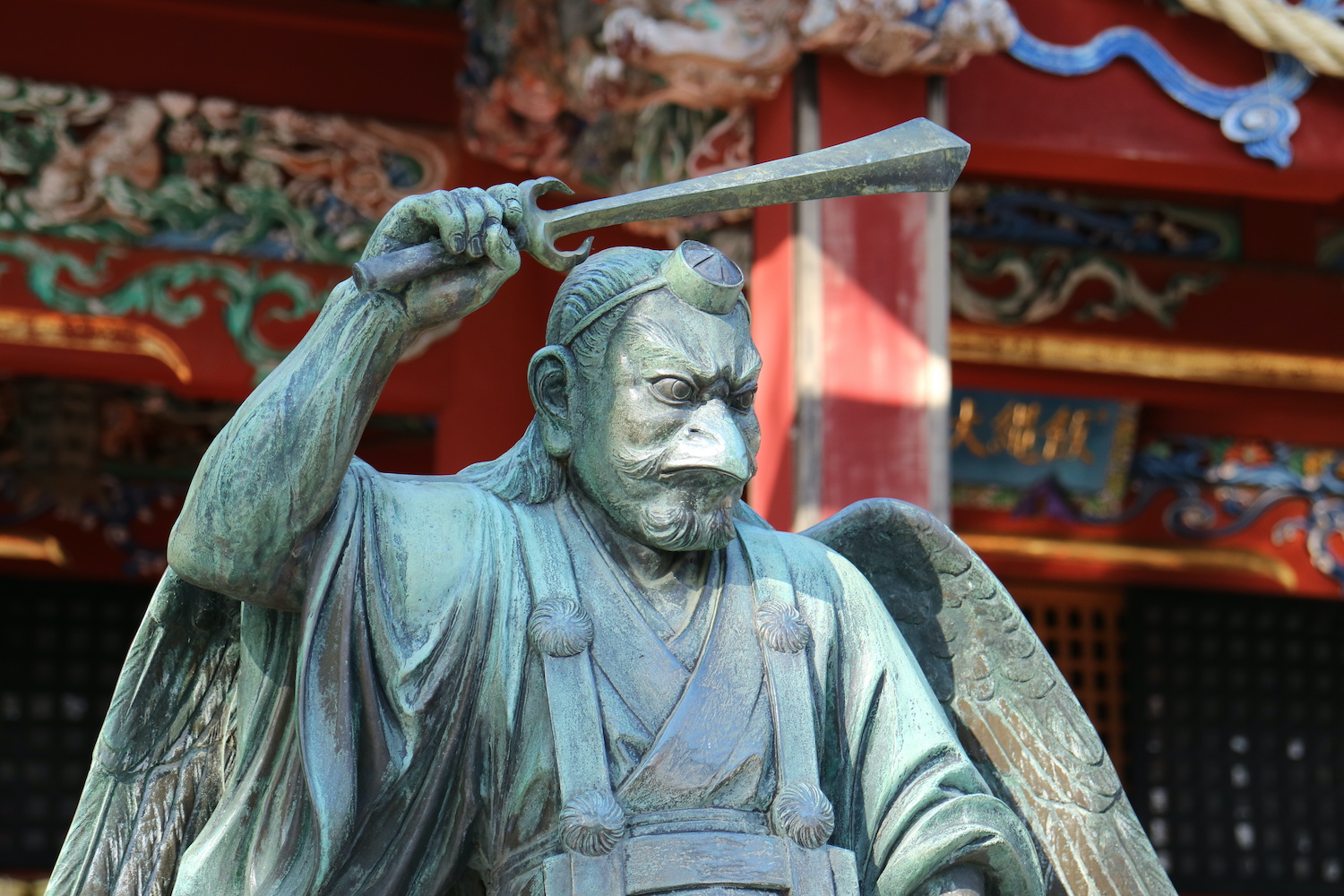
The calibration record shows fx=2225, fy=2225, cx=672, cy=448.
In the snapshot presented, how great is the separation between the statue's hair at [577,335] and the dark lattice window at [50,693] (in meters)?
4.20

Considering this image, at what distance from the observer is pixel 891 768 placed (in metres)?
2.07

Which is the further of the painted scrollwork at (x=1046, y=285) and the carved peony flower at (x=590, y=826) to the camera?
the painted scrollwork at (x=1046, y=285)

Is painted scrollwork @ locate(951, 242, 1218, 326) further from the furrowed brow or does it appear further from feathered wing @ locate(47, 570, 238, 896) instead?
feathered wing @ locate(47, 570, 238, 896)

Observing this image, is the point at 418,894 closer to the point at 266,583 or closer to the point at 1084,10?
the point at 266,583

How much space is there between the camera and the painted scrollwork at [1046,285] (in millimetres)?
5520

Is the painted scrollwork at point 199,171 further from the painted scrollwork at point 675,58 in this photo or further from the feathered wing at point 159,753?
the feathered wing at point 159,753

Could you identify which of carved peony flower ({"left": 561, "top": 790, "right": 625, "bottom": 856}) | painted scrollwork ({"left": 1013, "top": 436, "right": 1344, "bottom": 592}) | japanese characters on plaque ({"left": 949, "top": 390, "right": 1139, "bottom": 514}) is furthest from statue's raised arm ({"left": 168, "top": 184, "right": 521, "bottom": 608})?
painted scrollwork ({"left": 1013, "top": 436, "right": 1344, "bottom": 592})

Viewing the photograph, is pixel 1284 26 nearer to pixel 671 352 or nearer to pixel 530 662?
pixel 671 352

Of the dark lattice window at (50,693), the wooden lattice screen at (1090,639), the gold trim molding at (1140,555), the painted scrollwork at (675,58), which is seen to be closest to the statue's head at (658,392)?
the painted scrollwork at (675,58)

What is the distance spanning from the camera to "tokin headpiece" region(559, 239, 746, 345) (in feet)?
6.76

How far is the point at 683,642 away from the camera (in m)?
2.06

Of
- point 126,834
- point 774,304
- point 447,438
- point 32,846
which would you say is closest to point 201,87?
point 447,438

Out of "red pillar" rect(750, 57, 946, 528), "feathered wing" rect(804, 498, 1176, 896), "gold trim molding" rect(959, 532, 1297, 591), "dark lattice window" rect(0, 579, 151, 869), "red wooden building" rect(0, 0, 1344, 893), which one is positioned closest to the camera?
"feathered wing" rect(804, 498, 1176, 896)

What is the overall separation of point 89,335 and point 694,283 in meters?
3.11
